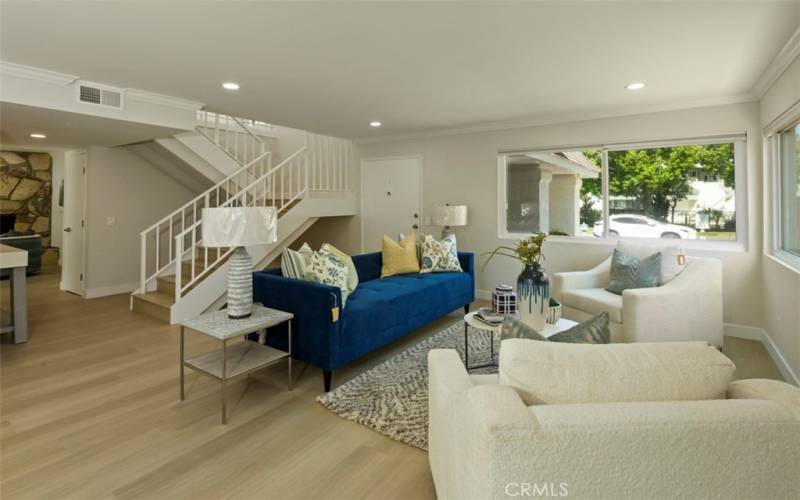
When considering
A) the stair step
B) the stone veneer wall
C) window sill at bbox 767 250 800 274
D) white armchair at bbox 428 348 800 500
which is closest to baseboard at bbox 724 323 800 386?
window sill at bbox 767 250 800 274

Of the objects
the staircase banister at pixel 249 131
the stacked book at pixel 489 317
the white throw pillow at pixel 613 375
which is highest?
A: the staircase banister at pixel 249 131

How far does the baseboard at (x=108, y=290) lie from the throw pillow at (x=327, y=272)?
4258mm

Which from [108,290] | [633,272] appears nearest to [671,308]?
[633,272]

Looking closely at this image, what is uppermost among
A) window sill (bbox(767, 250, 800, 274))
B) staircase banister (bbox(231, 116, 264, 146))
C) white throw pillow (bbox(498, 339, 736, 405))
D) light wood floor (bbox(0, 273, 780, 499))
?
staircase banister (bbox(231, 116, 264, 146))

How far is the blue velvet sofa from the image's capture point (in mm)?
2701

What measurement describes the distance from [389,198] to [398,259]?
206 cm

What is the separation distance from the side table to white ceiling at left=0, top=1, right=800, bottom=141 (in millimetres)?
1801

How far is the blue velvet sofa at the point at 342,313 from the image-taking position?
270 centimetres

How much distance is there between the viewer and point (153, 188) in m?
6.14

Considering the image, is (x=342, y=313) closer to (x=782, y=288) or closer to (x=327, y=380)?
(x=327, y=380)

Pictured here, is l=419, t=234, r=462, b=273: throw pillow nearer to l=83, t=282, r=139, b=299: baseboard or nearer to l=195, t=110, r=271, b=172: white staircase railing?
l=195, t=110, r=271, b=172: white staircase railing

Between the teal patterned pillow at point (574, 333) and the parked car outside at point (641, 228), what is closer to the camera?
the teal patterned pillow at point (574, 333)

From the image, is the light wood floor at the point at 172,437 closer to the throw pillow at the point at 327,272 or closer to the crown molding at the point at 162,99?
the throw pillow at the point at 327,272

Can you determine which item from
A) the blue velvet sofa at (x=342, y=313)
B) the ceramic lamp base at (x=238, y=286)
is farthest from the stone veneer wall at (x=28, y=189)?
the ceramic lamp base at (x=238, y=286)
